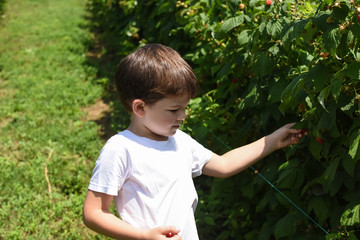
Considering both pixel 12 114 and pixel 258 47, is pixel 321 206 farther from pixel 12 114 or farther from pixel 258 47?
pixel 12 114

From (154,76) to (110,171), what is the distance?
1.28 ft

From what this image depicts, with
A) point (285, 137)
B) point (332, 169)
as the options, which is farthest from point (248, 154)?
point (332, 169)

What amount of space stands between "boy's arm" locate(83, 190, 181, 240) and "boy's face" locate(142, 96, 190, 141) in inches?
12.7

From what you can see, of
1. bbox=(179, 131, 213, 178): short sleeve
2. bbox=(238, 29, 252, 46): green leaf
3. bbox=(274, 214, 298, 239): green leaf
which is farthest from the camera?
bbox=(238, 29, 252, 46): green leaf

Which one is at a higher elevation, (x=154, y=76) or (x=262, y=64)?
(x=154, y=76)

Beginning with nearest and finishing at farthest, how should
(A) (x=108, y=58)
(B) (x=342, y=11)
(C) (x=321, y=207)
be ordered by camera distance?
1. (B) (x=342, y=11)
2. (C) (x=321, y=207)
3. (A) (x=108, y=58)

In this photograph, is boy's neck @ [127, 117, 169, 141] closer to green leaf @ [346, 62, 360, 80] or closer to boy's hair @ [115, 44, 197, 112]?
boy's hair @ [115, 44, 197, 112]

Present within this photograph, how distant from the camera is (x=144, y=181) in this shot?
5.90ft

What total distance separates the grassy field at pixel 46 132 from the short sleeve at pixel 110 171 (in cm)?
185

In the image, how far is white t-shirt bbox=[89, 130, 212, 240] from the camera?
1.76 meters

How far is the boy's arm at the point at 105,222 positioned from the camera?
1712 mm

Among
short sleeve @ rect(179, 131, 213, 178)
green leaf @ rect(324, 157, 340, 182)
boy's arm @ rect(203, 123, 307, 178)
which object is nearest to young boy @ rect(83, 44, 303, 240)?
short sleeve @ rect(179, 131, 213, 178)

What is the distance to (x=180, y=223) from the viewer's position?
186cm

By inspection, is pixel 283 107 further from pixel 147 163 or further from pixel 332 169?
pixel 147 163
